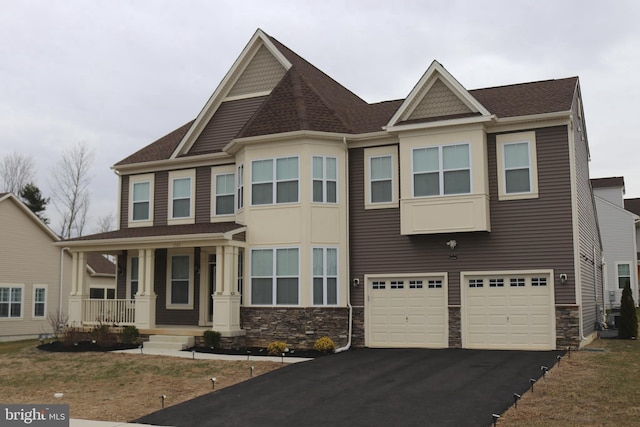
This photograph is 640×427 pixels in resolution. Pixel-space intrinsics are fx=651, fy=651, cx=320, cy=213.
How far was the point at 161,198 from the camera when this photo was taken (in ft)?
76.4

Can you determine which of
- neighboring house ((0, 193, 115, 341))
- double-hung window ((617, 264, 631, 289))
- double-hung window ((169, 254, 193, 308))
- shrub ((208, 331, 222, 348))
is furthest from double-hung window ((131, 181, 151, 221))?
double-hung window ((617, 264, 631, 289))

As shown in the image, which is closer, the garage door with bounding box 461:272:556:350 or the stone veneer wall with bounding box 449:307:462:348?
the garage door with bounding box 461:272:556:350

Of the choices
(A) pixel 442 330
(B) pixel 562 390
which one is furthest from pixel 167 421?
(A) pixel 442 330

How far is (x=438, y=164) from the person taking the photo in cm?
1852

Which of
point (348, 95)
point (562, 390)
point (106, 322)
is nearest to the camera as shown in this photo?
point (562, 390)

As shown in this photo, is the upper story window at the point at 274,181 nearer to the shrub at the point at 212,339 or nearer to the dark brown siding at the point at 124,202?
the shrub at the point at 212,339

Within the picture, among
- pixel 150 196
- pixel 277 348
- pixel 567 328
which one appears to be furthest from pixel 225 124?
pixel 567 328

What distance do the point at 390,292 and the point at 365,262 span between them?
3.81 ft

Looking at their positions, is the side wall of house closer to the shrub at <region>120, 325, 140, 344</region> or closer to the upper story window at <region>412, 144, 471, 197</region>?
the shrub at <region>120, 325, 140, 344</region>

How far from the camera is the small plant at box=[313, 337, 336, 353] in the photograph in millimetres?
17812

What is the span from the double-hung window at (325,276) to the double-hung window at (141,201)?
7.53m

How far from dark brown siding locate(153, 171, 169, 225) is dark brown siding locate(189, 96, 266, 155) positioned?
1484 mm

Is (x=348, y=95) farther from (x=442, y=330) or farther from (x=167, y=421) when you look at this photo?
(x=167, y=421)

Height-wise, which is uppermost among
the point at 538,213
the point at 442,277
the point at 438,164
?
the point at 438,164
